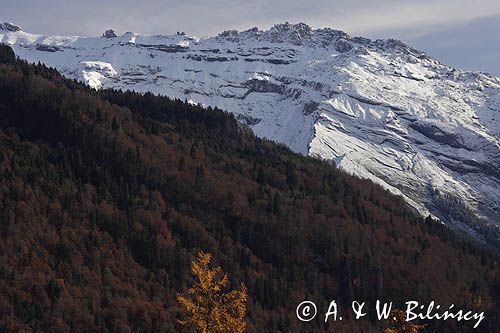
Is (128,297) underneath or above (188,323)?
underneath

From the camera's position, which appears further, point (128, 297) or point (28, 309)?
point (128, 297)

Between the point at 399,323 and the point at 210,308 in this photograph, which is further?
the point at 399,323

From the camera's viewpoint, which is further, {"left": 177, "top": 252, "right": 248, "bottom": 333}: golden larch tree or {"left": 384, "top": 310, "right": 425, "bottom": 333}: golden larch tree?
{"left": 384, "top": 310, "right": 425, "bottom": 333}: golden larch tree

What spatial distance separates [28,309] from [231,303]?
120178 millimetres

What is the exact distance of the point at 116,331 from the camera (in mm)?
179250

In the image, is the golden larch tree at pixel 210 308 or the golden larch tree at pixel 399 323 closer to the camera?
the golden larch tree at pixel 210 308

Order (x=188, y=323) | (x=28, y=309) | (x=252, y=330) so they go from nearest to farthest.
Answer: (x=188, y=323), (x=28, y=309), (x=252, y=330)

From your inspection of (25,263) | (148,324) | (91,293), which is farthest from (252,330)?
(25,263)

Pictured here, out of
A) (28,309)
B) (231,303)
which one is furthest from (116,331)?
(231,303)

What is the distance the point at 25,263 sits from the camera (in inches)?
7741

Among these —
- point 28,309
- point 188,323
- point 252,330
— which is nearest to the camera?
point 188,323

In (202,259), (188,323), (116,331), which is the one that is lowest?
(116,331)

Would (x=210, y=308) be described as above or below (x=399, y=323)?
above

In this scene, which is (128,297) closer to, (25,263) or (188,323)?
(25,263)
